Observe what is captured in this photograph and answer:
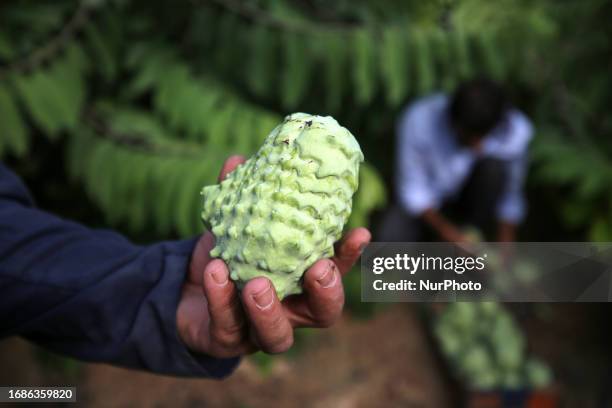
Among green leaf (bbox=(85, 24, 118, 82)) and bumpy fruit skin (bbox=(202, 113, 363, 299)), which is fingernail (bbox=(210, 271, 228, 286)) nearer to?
bumpy fruit skin (bbox=(202, 113, 363, 299))

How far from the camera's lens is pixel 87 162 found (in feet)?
6.39

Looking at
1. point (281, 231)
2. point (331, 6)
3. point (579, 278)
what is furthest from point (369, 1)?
point (281, 231)

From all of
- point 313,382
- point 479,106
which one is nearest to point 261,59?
point 479,106

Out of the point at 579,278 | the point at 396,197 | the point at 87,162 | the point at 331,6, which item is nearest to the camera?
the point at 579,278

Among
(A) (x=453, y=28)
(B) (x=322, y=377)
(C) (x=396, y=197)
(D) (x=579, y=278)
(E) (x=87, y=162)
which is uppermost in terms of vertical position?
(A) (x=453, y=28)

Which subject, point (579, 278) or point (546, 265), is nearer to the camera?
point (579, 278)

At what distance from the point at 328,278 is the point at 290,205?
14cm

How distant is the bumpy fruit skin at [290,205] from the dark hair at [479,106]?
141 cm

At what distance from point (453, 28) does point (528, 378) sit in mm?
1633

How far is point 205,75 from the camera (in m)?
2.28

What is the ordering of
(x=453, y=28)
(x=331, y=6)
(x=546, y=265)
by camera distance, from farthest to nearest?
(x=331, y=6)
(x=453, y=28)
(x=546, y=265)

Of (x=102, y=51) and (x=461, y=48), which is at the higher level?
(x=461, y=48)

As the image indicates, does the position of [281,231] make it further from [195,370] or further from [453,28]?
[453,28]

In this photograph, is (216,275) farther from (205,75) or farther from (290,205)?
(205,75)
